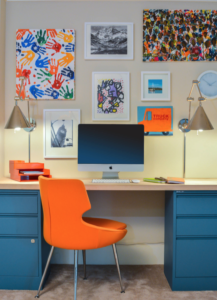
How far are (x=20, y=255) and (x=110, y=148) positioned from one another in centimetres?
116

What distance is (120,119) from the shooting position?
2.39 m

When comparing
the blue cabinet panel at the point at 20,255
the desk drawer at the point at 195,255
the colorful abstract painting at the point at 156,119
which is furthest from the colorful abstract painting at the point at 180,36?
the blue cabinet panel at the point at 20,255

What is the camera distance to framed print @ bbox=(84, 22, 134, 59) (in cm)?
239

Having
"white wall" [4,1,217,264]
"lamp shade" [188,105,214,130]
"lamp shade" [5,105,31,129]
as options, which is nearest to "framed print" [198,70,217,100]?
"white wall" [4,1,217,264]

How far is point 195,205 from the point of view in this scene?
1897 mm

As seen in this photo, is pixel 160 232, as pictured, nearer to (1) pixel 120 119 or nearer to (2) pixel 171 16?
(1) pixel 120 119

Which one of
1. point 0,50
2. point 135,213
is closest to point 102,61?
point 0,50

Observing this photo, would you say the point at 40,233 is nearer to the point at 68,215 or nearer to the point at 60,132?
the point at 68,215

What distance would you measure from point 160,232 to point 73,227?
1.15 m

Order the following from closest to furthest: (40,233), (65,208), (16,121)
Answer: (65,208) → (40,233) → (16,121)

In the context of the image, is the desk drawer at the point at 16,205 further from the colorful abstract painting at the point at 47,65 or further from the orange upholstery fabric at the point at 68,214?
the colorful abstract painting at the point at 47,65

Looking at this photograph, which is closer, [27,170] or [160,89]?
[27,170]

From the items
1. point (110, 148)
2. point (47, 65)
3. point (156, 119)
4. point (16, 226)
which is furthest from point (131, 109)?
point (16, 226)

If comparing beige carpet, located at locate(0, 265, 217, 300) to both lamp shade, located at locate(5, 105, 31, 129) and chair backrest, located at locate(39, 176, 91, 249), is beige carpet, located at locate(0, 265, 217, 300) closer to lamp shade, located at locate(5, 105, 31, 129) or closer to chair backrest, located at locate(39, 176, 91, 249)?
chair backrest, located at locate(39, 176, 91, 249)
